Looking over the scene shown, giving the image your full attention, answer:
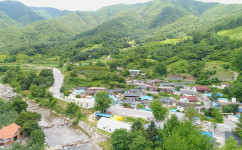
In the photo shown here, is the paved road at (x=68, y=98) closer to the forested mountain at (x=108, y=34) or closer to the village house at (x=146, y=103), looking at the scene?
the village house at (x=146, y=103)

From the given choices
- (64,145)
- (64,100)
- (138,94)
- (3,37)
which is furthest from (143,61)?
(3,37)

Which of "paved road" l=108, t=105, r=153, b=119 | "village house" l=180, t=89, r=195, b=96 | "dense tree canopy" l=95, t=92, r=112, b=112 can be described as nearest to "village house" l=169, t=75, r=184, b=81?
"village house" l=180, t=89, r=195, b=96

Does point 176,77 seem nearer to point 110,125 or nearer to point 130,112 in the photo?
point 130,112

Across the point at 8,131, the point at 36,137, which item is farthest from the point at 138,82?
the point at 8,131

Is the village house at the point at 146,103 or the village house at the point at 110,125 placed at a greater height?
the village house at the point at 146,103

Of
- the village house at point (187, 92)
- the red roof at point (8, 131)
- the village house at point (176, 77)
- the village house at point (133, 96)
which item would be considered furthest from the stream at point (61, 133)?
the village house at point (176, 77)

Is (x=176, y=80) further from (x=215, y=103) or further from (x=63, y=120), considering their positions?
(x=63, y=120)

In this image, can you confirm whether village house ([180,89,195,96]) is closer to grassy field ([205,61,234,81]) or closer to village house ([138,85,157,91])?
village house ([138,85,157,91])
